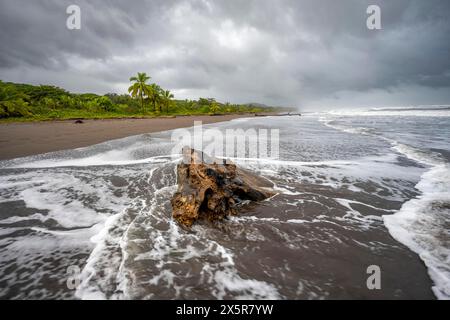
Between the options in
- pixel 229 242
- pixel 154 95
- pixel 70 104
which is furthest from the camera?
pixel 154 95

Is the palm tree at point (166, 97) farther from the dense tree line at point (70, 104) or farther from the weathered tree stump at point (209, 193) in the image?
the weathered tree stump at point (209, 193)

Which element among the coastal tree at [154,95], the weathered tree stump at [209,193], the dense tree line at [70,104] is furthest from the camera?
the coastal tree at [154,95]

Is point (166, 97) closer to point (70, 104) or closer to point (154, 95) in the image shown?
point (154, 95)

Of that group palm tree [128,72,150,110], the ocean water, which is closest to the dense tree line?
palm tree [128,72,150,110]

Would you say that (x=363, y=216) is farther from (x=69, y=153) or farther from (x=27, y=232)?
(x=69, y=153)

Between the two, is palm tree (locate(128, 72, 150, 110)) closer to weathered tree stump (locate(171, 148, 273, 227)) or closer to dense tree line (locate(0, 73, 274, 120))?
dense tree line (locate(0, 73, 274, 120))

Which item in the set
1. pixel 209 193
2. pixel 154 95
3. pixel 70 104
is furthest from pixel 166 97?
pixel 209 193

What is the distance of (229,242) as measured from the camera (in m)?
2.88

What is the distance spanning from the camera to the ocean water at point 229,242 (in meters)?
2.16

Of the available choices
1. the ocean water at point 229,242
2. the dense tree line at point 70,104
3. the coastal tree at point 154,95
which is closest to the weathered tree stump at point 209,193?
the ocean water at point 229,242

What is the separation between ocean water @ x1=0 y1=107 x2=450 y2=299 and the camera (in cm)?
216

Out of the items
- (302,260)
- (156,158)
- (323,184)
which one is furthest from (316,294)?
(156,158)

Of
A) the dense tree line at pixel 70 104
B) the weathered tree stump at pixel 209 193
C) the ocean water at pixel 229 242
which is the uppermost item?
the dense tree line at pixel 70 104

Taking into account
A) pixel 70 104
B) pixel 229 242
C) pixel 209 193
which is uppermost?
pixel 70 104
